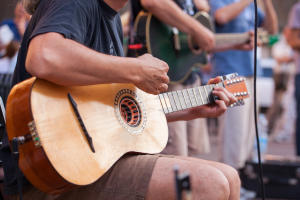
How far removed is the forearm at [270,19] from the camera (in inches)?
125

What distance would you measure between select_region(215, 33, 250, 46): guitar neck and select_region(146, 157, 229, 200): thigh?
180 centimetres

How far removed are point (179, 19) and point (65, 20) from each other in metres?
1.32

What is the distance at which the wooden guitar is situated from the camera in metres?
0.94

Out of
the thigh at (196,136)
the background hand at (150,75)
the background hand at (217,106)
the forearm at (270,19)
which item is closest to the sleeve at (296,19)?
the forearm at (270,19)

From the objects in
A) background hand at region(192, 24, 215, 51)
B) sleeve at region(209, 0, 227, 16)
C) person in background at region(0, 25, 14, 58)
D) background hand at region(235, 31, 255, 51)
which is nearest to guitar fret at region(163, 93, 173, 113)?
background hand at region(192, 24, 215, 51)

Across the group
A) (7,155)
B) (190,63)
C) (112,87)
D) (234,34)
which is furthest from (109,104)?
(234,34)

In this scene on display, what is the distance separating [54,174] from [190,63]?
5.38 ft

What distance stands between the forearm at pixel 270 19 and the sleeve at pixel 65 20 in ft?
8.58

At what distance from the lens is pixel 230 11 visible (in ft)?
8.84

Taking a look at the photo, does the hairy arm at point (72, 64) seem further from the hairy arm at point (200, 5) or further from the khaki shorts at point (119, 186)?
the hairy arm at point (200, 5)

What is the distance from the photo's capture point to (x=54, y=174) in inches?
36.7

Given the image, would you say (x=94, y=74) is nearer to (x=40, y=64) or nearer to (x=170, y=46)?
(x=40, y=64)

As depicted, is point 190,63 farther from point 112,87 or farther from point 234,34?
point 112,87

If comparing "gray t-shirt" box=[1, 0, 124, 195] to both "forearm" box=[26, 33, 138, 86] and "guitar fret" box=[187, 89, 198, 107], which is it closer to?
"forearm" box=[26, 33, 138, 86]
